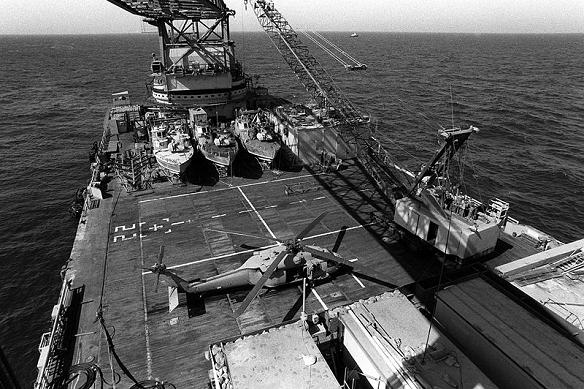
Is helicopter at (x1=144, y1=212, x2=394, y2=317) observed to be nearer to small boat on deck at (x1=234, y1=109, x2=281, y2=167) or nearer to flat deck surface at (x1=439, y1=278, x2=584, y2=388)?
flat deck surface at (x1=439, y1=278, x2=584, y2=388)

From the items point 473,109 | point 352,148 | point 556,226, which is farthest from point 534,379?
point 473,109

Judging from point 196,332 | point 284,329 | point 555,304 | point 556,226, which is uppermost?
point 284,329

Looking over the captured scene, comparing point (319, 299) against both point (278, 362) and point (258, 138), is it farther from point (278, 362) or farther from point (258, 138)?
point (258, 138)

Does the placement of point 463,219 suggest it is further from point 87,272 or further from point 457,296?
point 87,272

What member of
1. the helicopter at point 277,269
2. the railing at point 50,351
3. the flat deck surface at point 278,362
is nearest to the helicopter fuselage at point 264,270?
the helicopter at point 277,269

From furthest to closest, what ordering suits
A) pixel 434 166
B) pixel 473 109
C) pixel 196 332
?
pixel 473 109, pixel 434 166, pixel 196 332

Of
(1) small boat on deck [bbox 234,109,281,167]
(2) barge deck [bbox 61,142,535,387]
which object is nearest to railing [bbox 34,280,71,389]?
(2) barge deck [bbox 61,142,535,387]
